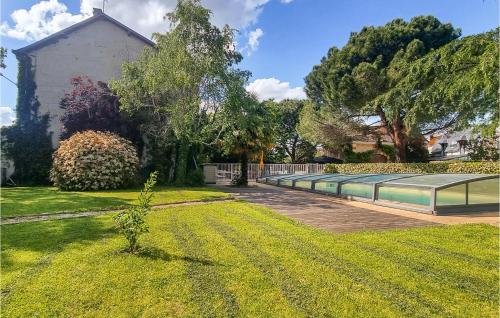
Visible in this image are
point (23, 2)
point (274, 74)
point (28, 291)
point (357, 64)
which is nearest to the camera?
point (28, 291)

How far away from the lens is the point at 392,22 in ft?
78.1

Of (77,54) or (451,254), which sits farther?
(77,54)

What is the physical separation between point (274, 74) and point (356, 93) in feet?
19.6

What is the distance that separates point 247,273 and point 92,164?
473 inches

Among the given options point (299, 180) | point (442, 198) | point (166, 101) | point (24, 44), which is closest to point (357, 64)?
point (299, 180)

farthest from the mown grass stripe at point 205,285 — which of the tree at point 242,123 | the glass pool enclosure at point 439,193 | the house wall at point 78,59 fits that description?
the house wall at point 78,59

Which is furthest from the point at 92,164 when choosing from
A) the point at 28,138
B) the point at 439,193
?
the point at 439,193

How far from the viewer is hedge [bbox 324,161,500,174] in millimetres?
15711

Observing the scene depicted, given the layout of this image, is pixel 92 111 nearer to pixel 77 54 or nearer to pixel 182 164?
pixel 77 54

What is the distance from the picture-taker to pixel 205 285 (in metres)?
3.45

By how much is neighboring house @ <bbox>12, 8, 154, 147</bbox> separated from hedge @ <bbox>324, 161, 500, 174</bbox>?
17.7 m

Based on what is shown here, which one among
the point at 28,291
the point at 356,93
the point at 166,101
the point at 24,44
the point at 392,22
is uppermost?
the point at 392,22

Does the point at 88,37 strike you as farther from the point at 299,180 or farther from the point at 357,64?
the point at 357,64

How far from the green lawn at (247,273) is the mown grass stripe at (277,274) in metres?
0.01
